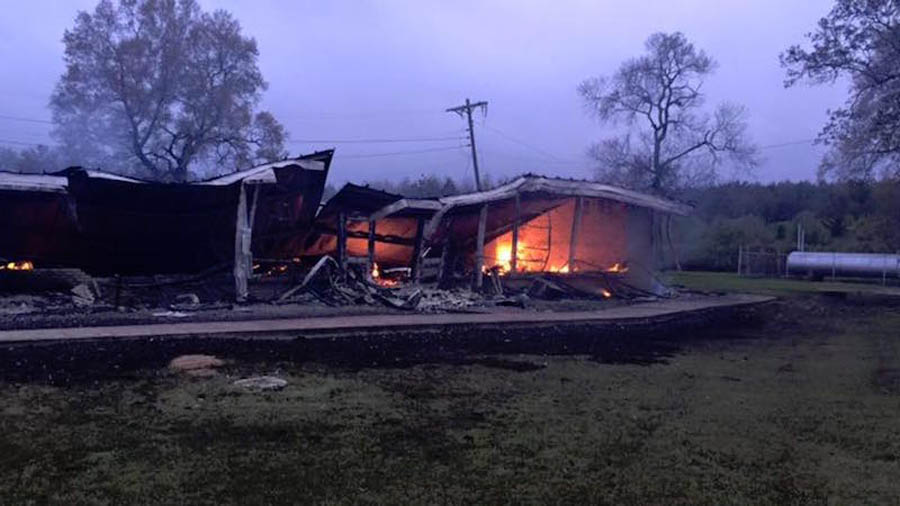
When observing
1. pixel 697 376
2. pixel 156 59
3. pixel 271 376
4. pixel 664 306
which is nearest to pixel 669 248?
pixel 664 306

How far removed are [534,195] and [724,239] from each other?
1026 inches

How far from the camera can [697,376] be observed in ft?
31.4

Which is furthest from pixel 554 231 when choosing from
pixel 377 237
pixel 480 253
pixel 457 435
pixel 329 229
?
pixel 457 435

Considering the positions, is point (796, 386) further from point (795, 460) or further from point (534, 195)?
point (534, 195)

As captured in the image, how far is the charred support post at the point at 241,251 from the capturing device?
15539 millimetres

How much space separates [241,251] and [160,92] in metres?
23.0

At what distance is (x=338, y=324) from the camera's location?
1261 centimetres

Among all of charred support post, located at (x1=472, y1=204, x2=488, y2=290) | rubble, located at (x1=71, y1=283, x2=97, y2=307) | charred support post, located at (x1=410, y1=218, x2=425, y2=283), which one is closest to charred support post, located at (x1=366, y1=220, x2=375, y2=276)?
charred support post, located at (x1=410, y1=218, x2=425, y2=283)

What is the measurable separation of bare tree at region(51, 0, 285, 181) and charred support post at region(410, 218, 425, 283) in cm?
2044

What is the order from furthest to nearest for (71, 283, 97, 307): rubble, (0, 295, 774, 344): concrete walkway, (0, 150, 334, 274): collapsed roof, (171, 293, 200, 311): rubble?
(0, 150, 334, 274): collapsed roof < (171, 293, 200, 311): rubble < (71, 283, 97, 307): rubble < (0, 295, 774, 344): concrete walkway

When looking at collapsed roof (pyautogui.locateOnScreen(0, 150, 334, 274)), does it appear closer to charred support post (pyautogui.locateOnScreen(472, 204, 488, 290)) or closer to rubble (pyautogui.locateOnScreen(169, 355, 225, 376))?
charred support post (pyautogui.locateOnScreen(472, 204, 488, 290))

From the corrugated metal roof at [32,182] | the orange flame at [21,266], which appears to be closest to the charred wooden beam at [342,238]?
the corrugated metal roof at [32,182]

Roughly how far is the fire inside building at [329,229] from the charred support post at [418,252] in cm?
3

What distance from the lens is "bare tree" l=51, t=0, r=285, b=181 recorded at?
3422cm
